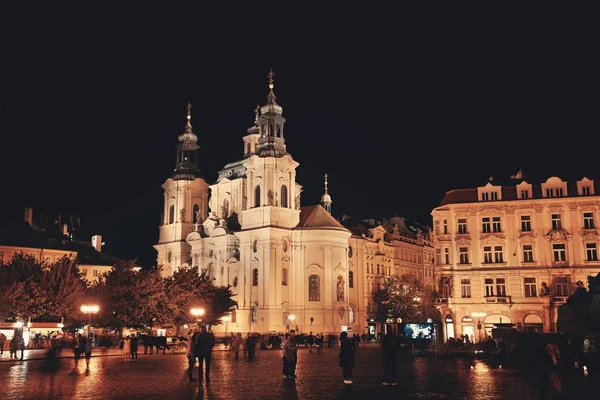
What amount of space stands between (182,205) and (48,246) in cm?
1837

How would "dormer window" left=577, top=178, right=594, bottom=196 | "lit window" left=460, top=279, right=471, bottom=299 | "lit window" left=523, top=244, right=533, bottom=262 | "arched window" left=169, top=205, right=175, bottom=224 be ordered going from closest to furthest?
"dormer window" left=577, top=178, right=594, bottom=196 → "lit window" left=523, top=244, right=533, bottom=262 → "lit window" left=460, top=279, right=471, bottom=299 → "arched window" left=169, top=205, right=175, bottom=224

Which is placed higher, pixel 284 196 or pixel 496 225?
pixel 284 196

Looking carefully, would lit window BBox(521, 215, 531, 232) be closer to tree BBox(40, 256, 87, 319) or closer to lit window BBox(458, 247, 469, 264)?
lit window BBox(458, 247, 469, 264)

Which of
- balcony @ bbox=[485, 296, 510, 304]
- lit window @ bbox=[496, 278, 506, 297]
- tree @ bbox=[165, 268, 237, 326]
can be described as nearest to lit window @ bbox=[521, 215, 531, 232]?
lit window @ bbox=[496, 278, 506, 297]

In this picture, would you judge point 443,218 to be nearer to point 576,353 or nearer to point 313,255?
point 313,255

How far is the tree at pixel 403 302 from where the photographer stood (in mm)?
93375

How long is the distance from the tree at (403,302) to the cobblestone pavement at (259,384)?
63.7 meters

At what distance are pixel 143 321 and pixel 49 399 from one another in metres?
43.3

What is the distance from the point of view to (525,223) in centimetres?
5831

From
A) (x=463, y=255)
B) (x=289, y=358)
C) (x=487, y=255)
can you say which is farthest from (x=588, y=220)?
(x=289, y=358)

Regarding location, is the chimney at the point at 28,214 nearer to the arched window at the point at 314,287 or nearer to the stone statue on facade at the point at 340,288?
the arched window at the point at 314,287

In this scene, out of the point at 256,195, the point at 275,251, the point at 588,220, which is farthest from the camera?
the point at 256,195

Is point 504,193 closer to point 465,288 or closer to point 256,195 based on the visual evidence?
point 465,288

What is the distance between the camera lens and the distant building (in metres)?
84.2
